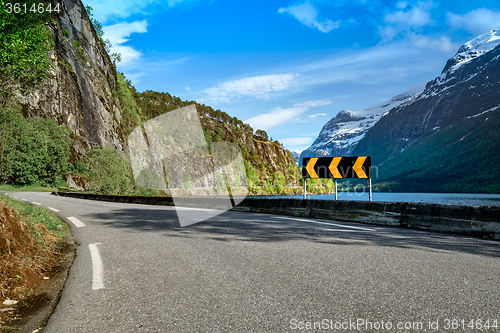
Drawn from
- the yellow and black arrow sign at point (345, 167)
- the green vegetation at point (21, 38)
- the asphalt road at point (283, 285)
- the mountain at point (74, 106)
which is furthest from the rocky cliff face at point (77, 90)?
the asphalt road at point (283, 285)

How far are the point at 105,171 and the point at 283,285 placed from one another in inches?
2040

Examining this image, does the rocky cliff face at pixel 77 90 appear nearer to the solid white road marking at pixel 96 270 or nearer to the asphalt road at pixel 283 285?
the solid white road marking at pixel 96 270

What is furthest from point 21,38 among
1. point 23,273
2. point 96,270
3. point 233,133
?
point 233,133

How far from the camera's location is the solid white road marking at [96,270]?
4020 mm

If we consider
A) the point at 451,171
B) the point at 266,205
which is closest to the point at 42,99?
the point at 266,205

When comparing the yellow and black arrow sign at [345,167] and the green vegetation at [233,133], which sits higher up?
the green vegetation at [233,133]

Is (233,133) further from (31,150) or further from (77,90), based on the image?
(31,150)

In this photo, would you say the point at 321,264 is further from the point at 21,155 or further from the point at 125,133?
the point at 125,133

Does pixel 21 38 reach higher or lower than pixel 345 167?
higher

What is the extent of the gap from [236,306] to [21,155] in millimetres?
54393

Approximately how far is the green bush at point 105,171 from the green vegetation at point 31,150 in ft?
13.4

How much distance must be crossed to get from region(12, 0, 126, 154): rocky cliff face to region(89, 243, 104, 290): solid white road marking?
48930 millimetres

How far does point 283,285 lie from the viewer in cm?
371

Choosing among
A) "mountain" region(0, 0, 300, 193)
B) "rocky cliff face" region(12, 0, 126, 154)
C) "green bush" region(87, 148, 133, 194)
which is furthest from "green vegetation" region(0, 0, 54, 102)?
"rocky cliff face" region(12, 0, 126, 154)
